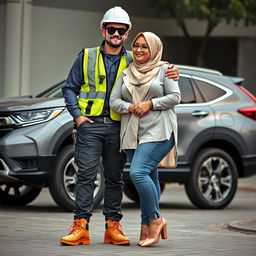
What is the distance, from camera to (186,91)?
1312 cm

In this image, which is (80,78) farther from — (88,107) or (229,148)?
(229,148)

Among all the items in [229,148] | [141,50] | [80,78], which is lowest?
[229,148]

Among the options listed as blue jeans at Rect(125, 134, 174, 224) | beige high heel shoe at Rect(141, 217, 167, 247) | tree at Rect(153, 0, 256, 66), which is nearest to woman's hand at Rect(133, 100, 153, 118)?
blue jeans at Rect(125, 134, 174, 224)

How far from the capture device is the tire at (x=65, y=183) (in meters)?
11.8

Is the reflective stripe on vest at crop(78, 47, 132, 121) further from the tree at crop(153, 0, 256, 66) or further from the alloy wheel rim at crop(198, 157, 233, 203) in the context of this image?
the tree at crop(153, 0, 256, 66)

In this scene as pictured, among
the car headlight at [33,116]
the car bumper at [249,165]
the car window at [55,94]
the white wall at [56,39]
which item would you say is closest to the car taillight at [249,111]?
the car bumper at [249,165]

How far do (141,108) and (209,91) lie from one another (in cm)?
491

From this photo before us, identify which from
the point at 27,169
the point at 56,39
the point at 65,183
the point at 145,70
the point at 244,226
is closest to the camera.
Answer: the point at 145,70

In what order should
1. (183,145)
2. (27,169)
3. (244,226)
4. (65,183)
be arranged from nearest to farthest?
(244,226) < (27,169) < (65,183) < (183,145)

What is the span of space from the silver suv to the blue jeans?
10.3 ft

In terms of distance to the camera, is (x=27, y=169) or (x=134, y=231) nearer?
(x=134, y=231)

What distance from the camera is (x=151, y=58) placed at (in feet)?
28.4

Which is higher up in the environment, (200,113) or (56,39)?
(56,39)

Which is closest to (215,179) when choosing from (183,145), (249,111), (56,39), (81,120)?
(183,145)
